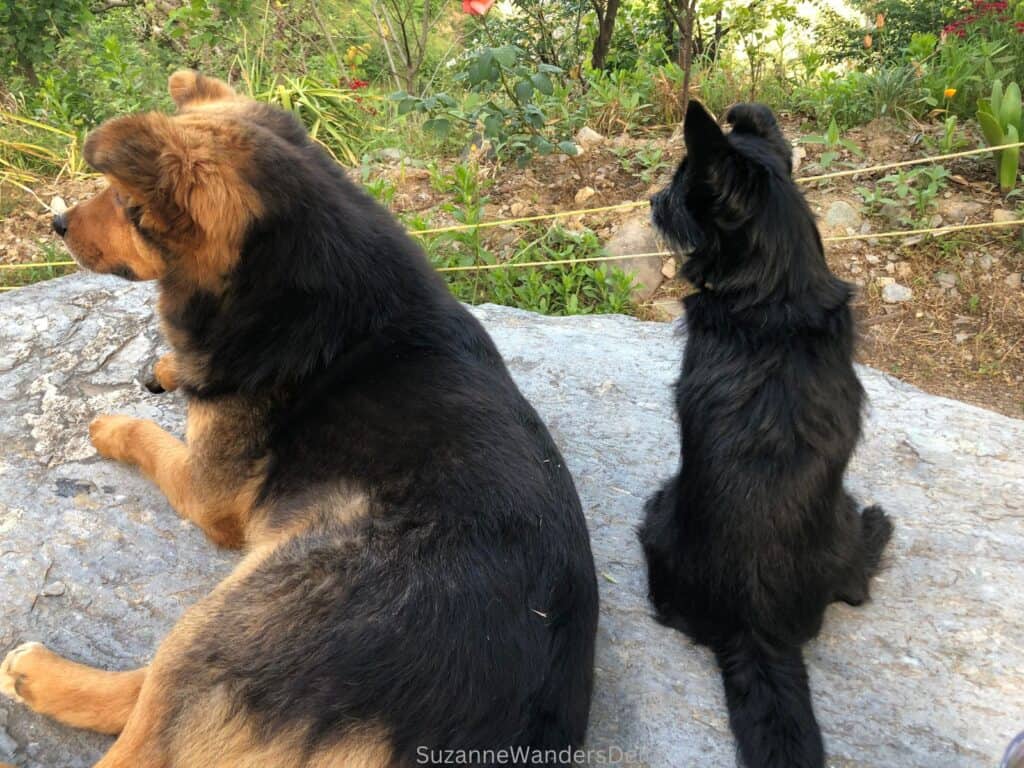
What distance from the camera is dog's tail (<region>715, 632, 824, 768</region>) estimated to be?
2238 mm

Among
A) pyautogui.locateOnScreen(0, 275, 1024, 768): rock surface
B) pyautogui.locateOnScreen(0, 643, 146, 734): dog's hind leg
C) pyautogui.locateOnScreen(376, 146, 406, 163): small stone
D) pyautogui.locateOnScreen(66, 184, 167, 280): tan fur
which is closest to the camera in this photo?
pyautogui.locateOnScreen(0, 643, 146, 734): dog's hind leg

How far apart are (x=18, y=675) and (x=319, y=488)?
3.55 feet

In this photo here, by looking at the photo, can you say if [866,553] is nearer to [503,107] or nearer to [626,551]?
[626,551]

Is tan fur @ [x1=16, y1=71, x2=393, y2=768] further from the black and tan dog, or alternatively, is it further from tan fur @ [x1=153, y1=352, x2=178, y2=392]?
tan fur @ [x1=153, y1=352, x2=178, y2=392]

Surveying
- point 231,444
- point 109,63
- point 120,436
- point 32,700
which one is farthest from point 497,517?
point 109,63

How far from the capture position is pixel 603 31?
Result: 7926 millimetres

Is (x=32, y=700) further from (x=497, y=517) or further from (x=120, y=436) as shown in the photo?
(x=497, y=517)

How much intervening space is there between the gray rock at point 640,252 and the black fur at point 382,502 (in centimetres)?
319

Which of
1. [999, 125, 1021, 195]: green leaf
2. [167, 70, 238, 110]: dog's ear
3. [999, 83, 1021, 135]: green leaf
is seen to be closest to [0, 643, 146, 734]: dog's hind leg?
[167, 70, 238, 110]: dog's ear

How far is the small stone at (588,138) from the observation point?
21.9ft

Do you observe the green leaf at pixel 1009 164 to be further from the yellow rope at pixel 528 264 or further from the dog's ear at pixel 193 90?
the dog's ear at pixel 193 90

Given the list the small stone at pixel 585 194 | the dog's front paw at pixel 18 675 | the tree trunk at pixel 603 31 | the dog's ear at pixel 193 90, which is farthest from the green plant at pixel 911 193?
the dog's front paw at pixel 18 675

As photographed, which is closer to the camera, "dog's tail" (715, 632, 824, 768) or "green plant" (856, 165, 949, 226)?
"dog's tail" (715, 632, 824, 768)

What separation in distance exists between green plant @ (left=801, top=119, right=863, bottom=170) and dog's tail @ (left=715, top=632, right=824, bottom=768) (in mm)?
4685
